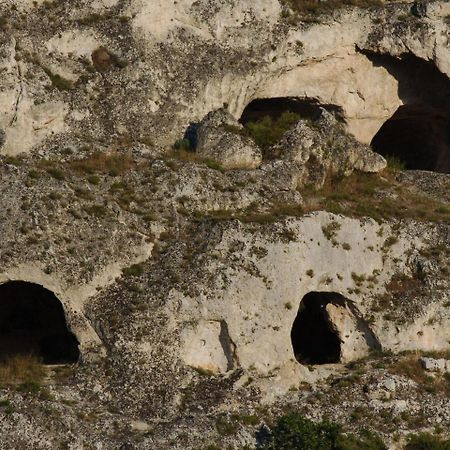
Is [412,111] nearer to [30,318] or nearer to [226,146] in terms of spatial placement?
[226,146]

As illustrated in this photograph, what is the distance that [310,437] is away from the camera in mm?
33500

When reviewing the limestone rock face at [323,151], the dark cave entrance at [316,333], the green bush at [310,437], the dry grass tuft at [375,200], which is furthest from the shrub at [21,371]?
the limestone rock face at [323,151]

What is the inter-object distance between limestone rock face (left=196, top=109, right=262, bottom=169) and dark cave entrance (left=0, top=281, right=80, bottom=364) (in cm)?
730

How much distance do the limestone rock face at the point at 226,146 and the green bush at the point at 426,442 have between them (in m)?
11.3

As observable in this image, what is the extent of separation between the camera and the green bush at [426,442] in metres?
34.4

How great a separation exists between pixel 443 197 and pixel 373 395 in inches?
422

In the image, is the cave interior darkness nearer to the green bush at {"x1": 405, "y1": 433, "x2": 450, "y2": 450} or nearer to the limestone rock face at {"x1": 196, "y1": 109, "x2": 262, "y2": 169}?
the limestone rock face at {"x1": 196, "y1": 109, "x2": 262, "y2": 169}

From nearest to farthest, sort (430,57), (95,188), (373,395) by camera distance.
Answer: (373,395) < (95,188) < (430,57)

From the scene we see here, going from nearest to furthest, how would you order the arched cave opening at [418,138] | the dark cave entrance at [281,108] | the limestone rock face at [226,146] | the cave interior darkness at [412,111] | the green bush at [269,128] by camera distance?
the limestone rock face at [226,146], the green bush at [269,128], the dark cave entrance at [281,108], the cave interior darkness at [412,111], the arched cave opening at [418,138]

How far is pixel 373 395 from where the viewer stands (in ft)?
118

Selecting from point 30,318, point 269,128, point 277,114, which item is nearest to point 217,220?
point 269,128

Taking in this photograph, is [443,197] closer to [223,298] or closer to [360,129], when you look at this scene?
[360,129]

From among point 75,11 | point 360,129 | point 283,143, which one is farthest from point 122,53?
point 360,129

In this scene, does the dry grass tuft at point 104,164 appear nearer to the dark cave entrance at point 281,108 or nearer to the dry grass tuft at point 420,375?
the dark cave entrance at point 281,108
